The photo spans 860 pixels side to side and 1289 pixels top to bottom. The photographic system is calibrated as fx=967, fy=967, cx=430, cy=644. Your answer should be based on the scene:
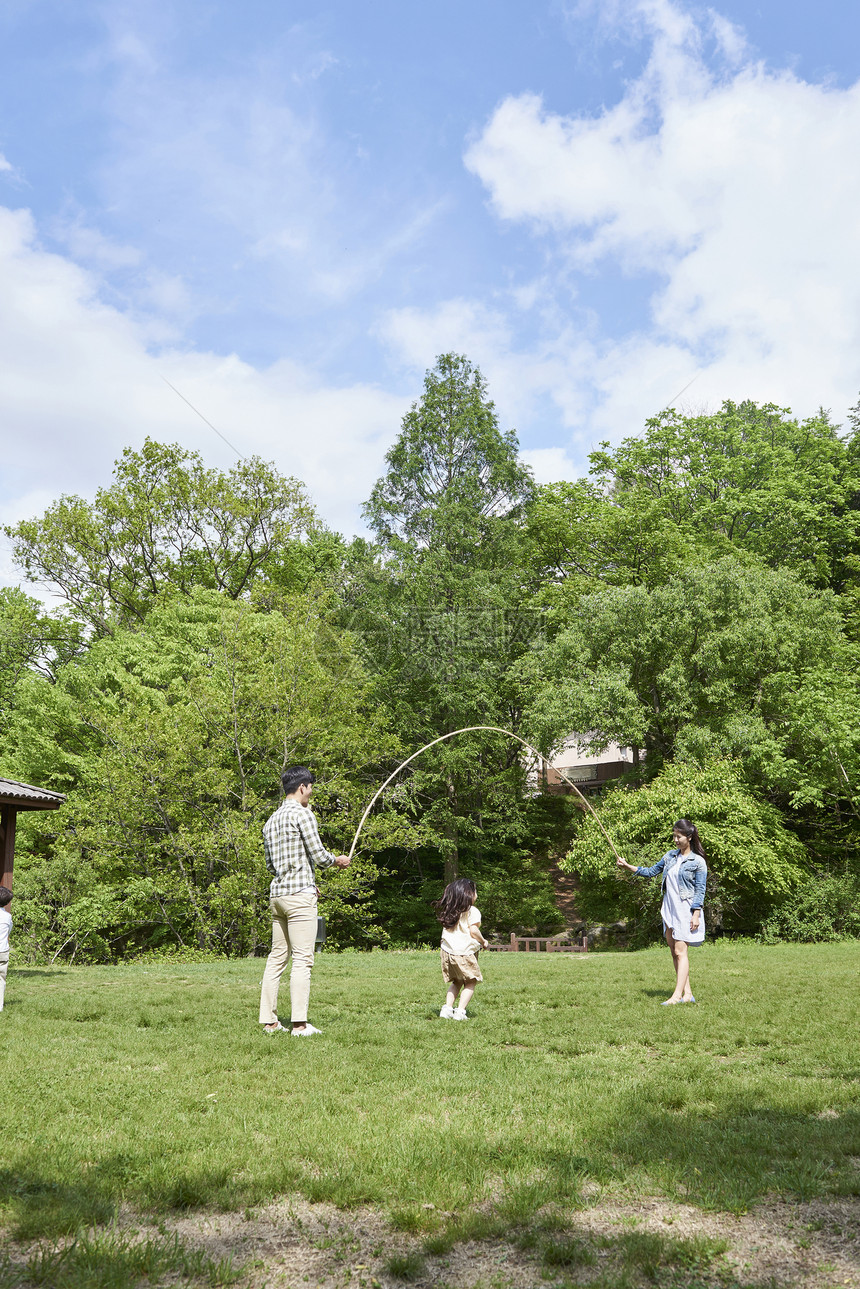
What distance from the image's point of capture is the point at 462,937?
8.98m

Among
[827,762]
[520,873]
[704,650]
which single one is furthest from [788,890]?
[520,873]

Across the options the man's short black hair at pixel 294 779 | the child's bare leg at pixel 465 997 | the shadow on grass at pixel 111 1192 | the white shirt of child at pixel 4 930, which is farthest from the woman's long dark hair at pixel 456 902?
the shadow on grass at pixel 111 1192

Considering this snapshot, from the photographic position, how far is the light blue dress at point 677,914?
31.9ft

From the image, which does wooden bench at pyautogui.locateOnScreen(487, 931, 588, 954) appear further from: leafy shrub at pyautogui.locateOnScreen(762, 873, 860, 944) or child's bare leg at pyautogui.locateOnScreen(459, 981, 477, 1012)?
child's bare leg at pyautogui.locateOnScreen(459, 981, 477, 1012)

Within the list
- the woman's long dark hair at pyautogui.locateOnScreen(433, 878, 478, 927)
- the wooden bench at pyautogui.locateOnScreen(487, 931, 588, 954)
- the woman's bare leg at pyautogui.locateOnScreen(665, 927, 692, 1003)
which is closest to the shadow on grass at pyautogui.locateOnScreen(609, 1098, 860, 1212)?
the woman's long dark hair at pyautogui.locateOnScreen(433, 878, 478, 927)

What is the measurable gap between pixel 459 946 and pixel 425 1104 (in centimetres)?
357

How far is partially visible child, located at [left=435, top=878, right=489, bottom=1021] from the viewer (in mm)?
8750

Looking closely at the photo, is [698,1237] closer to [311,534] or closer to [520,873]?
[520,873]

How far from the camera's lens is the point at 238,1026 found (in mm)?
8008

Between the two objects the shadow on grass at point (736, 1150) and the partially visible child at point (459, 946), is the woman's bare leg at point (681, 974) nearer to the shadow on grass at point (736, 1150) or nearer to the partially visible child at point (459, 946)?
the partially visible child at point (459, 946)

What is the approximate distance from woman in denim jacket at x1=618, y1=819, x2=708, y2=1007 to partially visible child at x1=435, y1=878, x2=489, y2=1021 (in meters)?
1.79

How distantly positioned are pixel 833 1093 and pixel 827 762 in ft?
68.9

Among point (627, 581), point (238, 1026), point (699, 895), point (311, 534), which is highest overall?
point (311, 534)

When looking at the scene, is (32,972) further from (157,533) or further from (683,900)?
(157,533)
